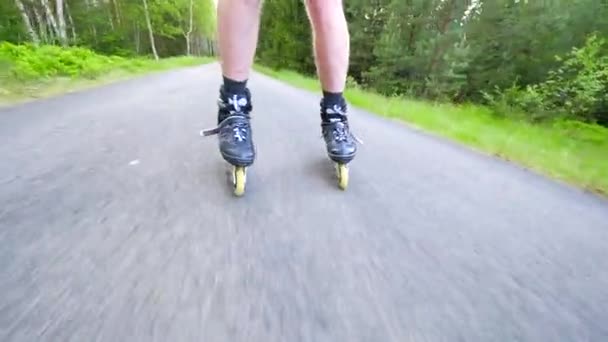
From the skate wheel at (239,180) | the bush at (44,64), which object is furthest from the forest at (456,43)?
the skate wheel at (239,180)

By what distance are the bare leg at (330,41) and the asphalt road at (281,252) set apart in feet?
1.23

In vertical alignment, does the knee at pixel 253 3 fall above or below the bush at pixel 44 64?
above

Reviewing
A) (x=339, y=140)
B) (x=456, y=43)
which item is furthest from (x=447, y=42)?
(x=339, y=140)

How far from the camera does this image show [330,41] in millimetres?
1384

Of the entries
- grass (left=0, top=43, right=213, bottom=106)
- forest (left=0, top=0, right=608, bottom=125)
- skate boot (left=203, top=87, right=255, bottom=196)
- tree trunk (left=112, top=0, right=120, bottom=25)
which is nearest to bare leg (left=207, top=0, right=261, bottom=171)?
skate boot (left=203, top=87, right=255, bottom=196)

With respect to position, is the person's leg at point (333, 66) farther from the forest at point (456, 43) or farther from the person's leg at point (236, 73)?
the forest at point (456, 43)

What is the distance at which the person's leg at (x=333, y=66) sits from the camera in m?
1.34

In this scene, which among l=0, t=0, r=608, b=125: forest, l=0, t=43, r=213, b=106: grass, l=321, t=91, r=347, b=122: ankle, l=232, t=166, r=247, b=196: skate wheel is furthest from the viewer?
l=0, t=0, r=608, b=125: forest

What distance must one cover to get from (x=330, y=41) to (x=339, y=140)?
0.39 meters

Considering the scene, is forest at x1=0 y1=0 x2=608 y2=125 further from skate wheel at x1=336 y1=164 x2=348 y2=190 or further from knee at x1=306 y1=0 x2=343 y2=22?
skate wheel at x1=336 y1=164 x2=348 y2=190

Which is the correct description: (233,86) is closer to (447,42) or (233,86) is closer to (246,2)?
(246,2)

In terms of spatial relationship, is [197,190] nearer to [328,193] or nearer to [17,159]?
[328,193]

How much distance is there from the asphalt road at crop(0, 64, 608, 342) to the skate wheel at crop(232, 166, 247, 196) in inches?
1.2

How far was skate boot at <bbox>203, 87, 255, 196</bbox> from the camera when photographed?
1188 millimetres
